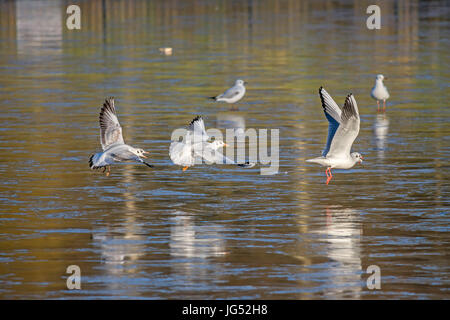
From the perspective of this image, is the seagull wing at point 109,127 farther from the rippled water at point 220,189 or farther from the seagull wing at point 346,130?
the seagull wing at point 346,130

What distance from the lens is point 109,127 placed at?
17922 millimetres

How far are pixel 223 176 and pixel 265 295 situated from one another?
748 cm

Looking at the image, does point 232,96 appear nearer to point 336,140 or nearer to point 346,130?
point 336,140

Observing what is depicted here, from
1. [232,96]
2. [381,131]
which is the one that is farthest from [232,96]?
[381,131]

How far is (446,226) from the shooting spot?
1538cm

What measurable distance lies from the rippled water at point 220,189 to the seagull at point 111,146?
Result: 2.03ft

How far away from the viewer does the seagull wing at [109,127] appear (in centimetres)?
1784

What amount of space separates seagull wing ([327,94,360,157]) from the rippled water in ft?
2.15

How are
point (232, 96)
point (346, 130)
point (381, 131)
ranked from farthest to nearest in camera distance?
1. point (232, 96)
2. point (381, 131)
3. point (346, 130)

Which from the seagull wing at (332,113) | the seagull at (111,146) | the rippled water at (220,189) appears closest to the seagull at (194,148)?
the rippled water at (220,189)

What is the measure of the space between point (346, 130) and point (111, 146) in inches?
146

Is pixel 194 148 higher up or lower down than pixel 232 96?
lower down
